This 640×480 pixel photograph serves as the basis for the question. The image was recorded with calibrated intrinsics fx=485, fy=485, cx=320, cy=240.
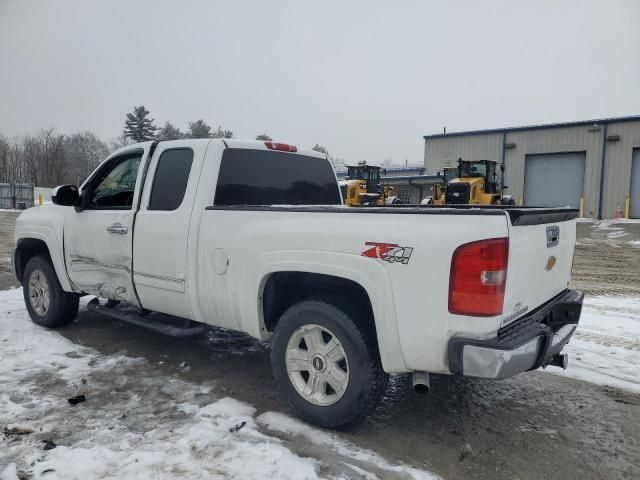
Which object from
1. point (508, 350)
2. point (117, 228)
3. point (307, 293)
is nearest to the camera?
point (508, 350)

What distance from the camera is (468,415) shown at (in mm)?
3615

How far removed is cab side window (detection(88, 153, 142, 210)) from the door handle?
181 mm

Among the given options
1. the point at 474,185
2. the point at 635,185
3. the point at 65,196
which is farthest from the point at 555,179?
the point at 65,196

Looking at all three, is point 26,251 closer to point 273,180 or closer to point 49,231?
point 49,231

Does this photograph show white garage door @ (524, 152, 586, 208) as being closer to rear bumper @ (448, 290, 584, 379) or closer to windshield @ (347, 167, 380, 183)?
windshield @ (347, 167, 380, 183)

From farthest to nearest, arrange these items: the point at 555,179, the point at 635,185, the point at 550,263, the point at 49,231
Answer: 1. the point at 555,179
2. the point at 635,185
3. the point at 49,231
4. the point at 550,263

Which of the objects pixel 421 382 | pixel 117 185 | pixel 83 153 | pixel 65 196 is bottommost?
pixel 421 382

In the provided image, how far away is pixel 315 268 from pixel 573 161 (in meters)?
29.4

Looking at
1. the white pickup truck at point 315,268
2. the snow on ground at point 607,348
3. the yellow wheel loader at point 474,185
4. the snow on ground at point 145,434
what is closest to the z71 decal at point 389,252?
the white pickup truck at point 315,268

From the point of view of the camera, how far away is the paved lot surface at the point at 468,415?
2.98m

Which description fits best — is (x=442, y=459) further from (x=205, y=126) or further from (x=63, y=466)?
(x=205, y=126)

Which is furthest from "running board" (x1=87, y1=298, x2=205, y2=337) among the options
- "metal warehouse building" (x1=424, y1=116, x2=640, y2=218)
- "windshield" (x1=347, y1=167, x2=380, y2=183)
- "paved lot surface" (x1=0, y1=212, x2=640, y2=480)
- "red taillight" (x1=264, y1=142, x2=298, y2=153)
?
"metal warehouse building" (x1=424, y1=116, x2=640, y2=218)

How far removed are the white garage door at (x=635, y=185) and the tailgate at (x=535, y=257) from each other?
27.4 meters

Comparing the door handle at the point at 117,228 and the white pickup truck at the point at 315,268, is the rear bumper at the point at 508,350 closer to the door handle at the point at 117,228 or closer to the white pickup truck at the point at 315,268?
the white pickup truck at the point at 315,268
